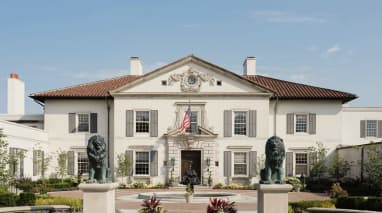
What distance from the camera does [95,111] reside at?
98.5ft

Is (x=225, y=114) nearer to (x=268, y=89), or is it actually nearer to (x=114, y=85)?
(x=268, y=89)

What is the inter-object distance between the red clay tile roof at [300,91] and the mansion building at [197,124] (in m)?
0.07

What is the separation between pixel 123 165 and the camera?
28.5 metres

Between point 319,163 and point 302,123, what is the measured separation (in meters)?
2.86

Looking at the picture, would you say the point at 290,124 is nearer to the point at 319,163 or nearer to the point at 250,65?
the point at 319,163

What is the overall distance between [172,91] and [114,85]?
4921mm

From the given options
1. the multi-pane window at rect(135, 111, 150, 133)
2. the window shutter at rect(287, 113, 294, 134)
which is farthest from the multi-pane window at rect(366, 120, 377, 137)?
the multi-pane window at rect(135, 111, 150, 133)

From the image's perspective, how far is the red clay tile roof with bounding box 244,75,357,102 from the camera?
29.2 m

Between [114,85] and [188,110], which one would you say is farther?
[114,85]

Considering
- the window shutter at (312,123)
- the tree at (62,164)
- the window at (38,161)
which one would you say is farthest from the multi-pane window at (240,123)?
the window at (38,161)

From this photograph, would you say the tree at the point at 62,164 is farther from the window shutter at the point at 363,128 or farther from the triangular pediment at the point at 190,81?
the window shutter at the point at 363,128

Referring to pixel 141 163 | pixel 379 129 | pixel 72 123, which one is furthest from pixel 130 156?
pixel 379 129

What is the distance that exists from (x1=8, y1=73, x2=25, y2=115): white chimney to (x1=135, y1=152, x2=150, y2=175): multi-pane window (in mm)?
9760

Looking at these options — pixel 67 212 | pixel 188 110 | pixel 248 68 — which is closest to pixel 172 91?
pixel 188 110
